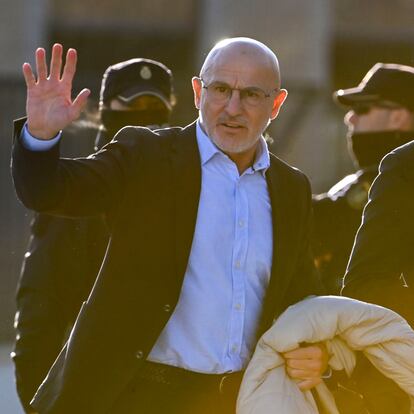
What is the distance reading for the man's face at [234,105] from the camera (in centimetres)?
434

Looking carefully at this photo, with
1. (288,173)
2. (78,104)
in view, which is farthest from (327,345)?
(78,104)

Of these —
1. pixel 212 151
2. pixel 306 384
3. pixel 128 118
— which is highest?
pixel 212 151

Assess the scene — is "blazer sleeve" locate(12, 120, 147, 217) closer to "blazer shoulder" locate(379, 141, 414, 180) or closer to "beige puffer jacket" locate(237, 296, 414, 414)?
"beige puffer jacket" locate(237, 296, 414, 414)

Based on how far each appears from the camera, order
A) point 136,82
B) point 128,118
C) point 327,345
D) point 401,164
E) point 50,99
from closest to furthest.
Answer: point 50,99, point 327,345, point 401,164, point 128,118, point 136,82

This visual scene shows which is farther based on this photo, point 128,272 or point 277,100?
point 277,100

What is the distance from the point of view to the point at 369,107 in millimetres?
6695

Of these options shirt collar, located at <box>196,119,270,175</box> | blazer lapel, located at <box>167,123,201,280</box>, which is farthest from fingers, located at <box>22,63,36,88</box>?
shirt collar, located at <box>196,119,270,175</box>

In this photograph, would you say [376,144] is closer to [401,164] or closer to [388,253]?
[401,164]

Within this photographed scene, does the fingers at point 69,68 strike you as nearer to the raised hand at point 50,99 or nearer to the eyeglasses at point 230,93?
the raised hand at point 50,99

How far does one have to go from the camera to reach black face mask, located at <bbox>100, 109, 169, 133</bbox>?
5.78m

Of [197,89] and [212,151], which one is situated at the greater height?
[197,89]

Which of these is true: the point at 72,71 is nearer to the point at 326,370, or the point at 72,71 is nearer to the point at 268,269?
the point at 268,269

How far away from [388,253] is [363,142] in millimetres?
2151

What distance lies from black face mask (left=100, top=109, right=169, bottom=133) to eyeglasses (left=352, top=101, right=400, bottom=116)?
46.0 inches
